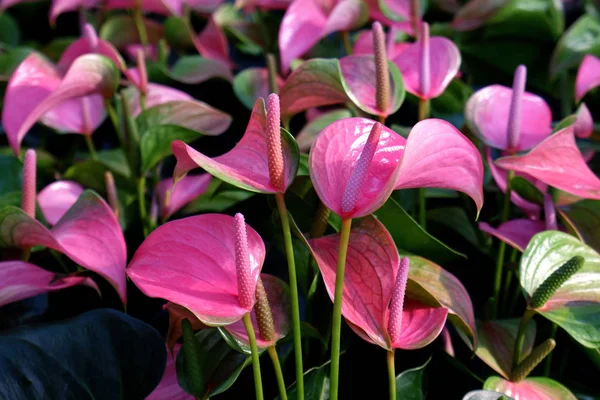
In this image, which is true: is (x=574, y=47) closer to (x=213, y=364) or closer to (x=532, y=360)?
(x=532, y=360)

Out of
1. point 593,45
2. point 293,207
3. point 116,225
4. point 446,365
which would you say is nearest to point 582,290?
point 446,365

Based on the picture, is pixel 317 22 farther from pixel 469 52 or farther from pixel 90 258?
pixel 90 258

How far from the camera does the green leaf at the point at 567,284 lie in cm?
62

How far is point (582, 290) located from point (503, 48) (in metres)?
0.70

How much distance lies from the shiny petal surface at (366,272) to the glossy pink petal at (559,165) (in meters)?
0.16

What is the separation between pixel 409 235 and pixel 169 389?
0.92ft

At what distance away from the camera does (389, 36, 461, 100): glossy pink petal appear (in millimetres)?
817

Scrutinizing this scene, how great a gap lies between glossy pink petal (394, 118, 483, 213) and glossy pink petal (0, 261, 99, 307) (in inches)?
13.8

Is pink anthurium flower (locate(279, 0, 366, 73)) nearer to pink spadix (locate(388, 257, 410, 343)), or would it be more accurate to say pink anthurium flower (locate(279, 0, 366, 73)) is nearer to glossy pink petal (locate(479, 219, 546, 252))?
glossy pink petal (locate(479, 219, 546, 252))

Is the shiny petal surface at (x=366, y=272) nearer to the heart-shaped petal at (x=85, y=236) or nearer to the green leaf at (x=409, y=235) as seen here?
the green leaf at (x=409, y=235)

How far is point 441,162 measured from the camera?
56 centimetres

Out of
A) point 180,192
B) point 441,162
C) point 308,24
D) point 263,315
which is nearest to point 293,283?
point 263,315

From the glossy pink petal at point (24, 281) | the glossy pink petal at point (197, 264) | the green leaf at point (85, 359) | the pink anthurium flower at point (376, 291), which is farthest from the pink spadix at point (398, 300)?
the glossy pink petal at point (24, 281)

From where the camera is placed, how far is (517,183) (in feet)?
2.65
